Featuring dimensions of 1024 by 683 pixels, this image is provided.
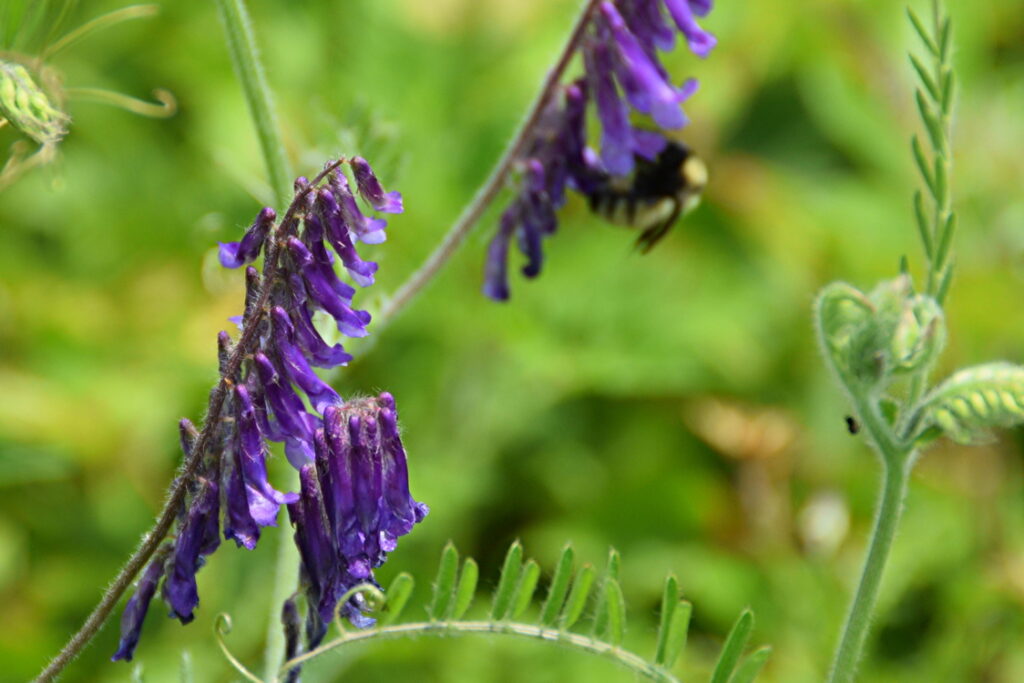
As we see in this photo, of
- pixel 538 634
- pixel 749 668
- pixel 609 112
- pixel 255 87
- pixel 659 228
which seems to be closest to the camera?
pixel 749 668

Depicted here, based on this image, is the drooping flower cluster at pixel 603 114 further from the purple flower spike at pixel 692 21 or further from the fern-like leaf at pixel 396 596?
the fern-like leaf at pixel 396 596

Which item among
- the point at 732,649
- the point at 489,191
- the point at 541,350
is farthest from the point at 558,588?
the point at 541,350

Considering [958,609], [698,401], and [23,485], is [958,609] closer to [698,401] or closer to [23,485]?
[698,401]

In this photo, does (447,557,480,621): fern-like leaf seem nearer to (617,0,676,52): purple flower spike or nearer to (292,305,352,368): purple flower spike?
(292,305,352,368): purple flower spike

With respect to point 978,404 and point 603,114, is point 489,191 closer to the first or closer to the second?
point 603,114

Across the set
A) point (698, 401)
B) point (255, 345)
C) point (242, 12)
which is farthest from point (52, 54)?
point (698, 401)

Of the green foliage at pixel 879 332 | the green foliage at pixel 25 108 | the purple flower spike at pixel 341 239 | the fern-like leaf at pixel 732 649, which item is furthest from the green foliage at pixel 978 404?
the green foliage at pixel 25 108
